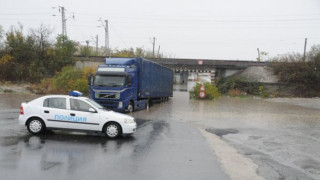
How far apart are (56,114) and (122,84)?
8.72 m

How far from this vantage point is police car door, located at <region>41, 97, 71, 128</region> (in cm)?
1090

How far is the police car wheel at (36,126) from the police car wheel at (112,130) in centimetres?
224

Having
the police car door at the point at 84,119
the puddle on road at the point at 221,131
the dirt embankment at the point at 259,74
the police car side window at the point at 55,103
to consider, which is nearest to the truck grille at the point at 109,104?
the puddle on road at the point at 221,131

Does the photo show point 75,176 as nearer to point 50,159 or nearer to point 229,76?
point 50,159

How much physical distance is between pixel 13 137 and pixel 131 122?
399cm

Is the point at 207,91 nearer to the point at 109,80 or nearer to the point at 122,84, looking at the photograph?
the point at 122,84

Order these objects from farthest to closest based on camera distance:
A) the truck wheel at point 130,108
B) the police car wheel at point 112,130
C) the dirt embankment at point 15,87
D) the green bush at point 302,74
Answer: the green bush at point 302,74, the dirt embankment at point 15,87, the truck wheel at point 130,108, the police car wheel at point 112,130

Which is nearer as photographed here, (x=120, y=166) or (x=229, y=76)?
(x=120, y=166)

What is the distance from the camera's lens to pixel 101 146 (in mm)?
9758

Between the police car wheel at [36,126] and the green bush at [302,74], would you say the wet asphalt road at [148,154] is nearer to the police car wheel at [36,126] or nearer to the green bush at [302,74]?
the police car wheel at [36,126]

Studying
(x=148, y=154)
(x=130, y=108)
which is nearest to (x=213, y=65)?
(x=130, y=108)

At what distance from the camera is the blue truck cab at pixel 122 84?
63.1 feet

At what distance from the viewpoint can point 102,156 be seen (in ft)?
27.8

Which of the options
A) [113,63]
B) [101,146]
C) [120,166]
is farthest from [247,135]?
[113,63]
